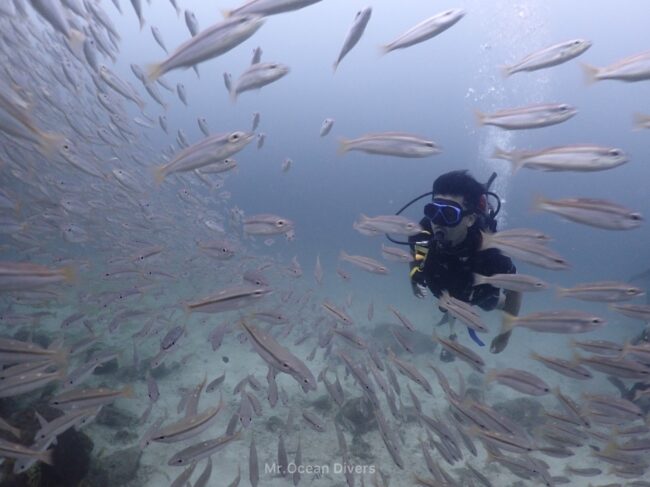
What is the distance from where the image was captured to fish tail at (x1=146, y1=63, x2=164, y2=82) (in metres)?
3.16

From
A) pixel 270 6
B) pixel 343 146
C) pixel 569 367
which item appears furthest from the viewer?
pixel 569 367

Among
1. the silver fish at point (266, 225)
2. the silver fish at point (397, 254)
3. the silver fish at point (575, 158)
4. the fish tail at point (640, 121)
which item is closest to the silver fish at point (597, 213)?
the silver fish at point (575, 158)

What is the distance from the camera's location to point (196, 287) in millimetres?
18297

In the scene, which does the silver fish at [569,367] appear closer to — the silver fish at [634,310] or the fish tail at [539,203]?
the silver fish at [634,310]

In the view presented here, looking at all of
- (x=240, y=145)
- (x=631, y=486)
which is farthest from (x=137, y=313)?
(x=631, y=486)

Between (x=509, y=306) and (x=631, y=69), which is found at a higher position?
(x=631, y=69)

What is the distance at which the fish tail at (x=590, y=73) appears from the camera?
3.53 m

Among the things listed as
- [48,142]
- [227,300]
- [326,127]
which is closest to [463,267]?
[227,300]

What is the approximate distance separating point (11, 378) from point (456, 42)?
2948 inches

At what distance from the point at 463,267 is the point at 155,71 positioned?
431cm

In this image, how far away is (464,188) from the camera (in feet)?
16.9

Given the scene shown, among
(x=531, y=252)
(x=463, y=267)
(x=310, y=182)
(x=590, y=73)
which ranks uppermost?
(x=590, y=73)

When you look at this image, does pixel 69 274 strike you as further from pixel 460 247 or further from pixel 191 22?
pixel 191 22

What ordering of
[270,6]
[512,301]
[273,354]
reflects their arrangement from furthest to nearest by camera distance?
[512,301], [273,354], [270,6]
